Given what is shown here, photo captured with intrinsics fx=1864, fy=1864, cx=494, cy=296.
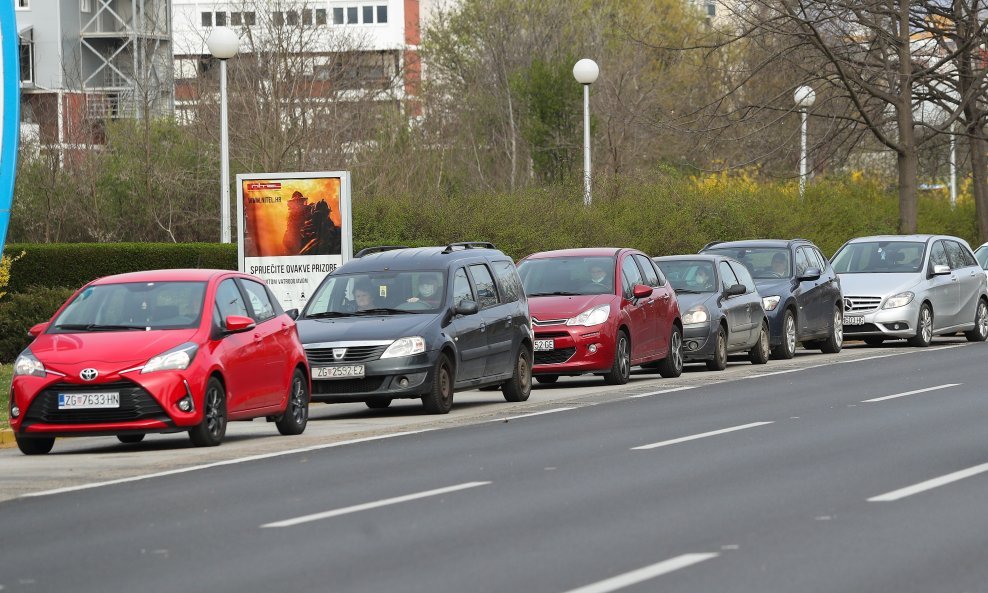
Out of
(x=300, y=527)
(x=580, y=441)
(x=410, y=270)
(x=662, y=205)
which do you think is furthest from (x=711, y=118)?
(x=300, y=527)

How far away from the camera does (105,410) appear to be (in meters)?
15.2

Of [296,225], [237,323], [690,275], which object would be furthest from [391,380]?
[690,275]

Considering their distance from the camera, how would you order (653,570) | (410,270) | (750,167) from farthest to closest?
(750,167), (410,270), (653,570)

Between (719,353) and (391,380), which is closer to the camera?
(391,380)

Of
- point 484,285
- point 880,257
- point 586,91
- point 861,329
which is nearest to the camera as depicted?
point 484,285

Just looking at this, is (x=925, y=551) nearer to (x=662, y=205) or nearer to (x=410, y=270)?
(x=410, y=270)

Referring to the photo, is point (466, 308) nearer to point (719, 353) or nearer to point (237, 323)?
point (237, 323)

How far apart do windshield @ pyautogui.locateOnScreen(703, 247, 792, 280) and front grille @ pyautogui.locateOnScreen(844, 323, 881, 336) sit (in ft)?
6.20

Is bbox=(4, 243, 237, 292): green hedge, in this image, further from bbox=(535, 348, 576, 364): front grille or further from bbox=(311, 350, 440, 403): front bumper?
bbox=(311, 350, 440, 403): front bumper

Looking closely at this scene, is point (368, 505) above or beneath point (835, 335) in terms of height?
above

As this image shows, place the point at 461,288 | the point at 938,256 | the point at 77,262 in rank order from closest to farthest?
1. the point at 461,288
2. the point at 938,256
3. the point at 77,262

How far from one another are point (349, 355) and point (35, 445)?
3.85 meters

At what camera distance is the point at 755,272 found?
30219mm

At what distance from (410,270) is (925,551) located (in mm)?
11740
